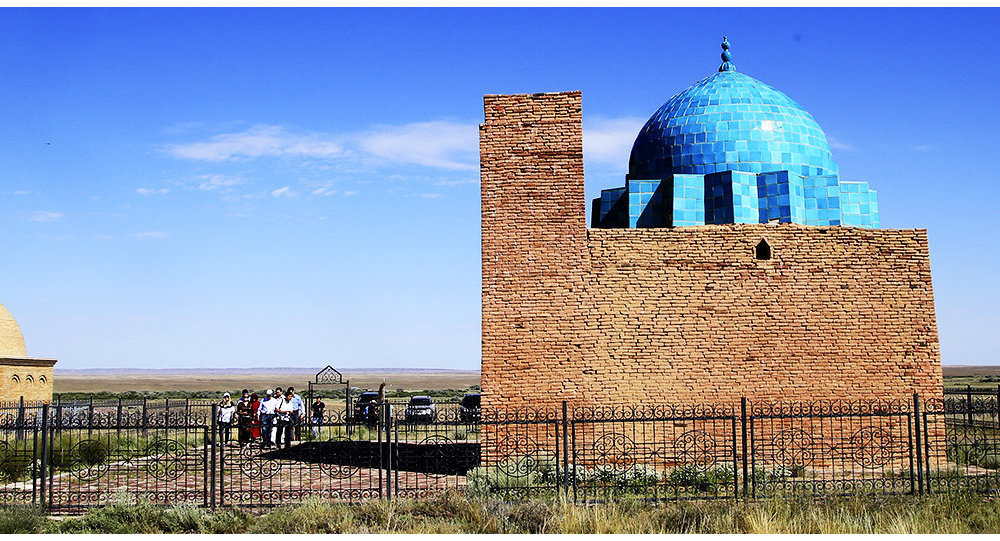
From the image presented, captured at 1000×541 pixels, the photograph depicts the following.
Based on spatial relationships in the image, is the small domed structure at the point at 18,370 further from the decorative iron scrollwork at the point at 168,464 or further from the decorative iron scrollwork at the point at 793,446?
the decorative iron scrollwork at the point at 793,446

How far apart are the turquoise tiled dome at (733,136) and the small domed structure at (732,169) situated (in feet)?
0.06

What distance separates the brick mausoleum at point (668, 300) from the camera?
1173 centimetres

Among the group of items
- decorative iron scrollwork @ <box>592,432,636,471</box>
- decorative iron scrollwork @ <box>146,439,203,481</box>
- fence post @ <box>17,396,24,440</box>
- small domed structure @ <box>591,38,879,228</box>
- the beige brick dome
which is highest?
small domed structure @ <box>591,38,879,228</box>

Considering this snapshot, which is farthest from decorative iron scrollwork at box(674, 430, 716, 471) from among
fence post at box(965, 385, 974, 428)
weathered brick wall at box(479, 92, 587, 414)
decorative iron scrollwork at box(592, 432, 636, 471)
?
fence post at box(965, 385, 974, 428)

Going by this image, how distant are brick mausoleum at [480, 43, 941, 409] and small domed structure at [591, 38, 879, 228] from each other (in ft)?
4.13

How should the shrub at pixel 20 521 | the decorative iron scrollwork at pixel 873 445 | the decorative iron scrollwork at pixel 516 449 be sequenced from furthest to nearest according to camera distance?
the decorative iron scrollwork at pixel 873 445
the decorative iron scrollwork at pixel 516 449
the shrub at pixel 20 521

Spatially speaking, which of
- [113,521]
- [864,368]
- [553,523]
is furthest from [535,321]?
[113,521]

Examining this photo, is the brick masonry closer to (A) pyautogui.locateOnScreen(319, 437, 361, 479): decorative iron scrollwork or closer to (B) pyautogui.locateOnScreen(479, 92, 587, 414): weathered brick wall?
(B) pyautogui.locateOnScreen(479, 92, 587, 414): weathered brick wall

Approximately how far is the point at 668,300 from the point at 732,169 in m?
3.56

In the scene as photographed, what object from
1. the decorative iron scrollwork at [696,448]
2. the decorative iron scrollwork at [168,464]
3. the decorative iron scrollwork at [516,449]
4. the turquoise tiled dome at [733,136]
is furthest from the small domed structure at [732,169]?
the decorative iron scrollwork at [168,464]

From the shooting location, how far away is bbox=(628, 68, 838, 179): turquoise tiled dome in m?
14.3

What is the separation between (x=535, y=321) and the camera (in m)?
11.8

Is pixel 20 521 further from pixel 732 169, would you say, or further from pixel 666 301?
pixel 732 169

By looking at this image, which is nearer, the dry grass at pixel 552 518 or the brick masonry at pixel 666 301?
the dry grass at pixel 552 518
